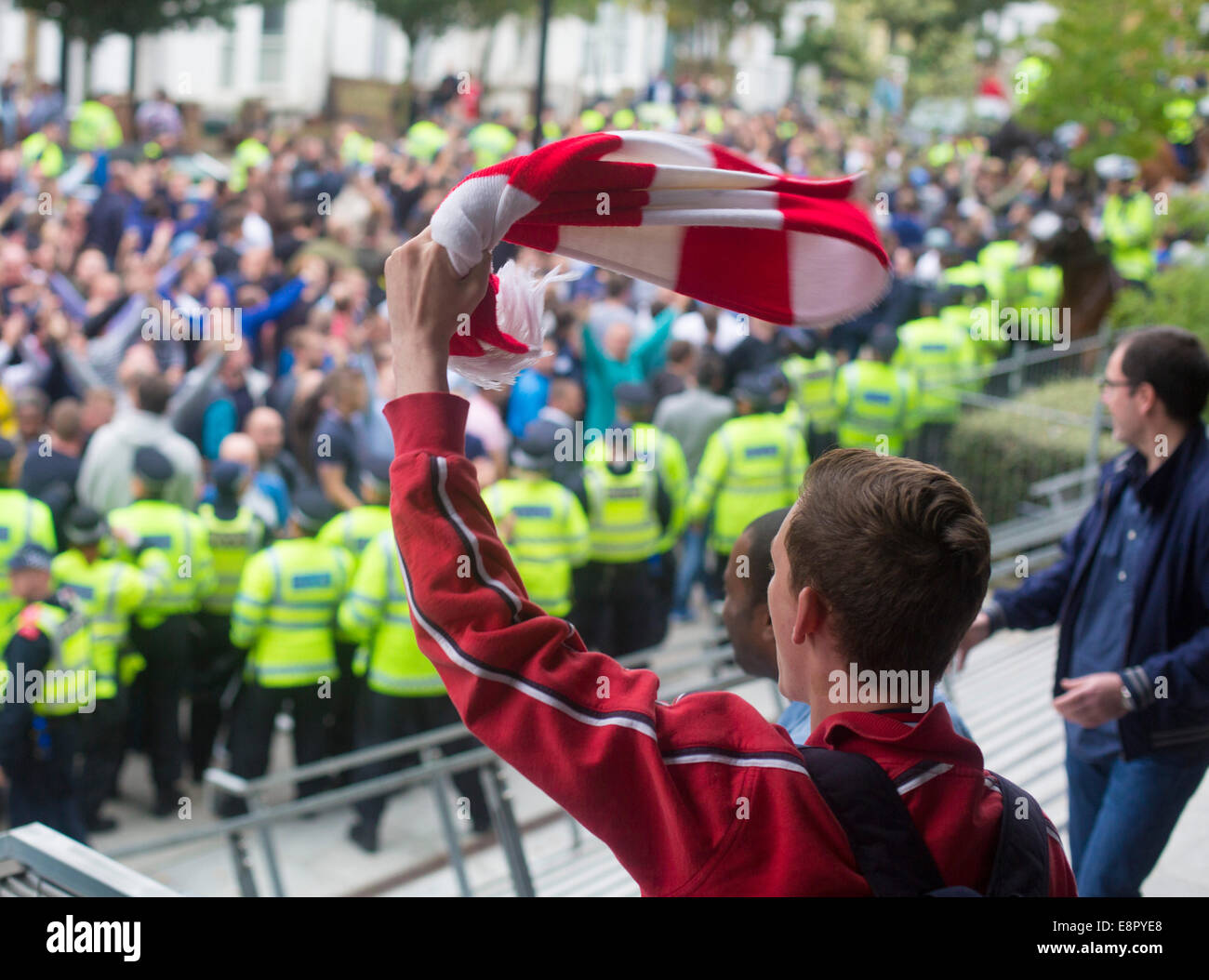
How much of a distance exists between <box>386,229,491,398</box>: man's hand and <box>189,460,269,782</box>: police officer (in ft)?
16.5

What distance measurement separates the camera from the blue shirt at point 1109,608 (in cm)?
310

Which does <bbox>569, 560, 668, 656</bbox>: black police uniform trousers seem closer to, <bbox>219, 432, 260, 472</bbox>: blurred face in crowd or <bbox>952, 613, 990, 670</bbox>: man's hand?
<bbox>219, 432, 260, 472</bbox>: blurred face in crowd

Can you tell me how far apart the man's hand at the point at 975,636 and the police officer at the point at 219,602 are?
13.4 feet

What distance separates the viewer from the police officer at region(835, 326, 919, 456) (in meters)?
8.85

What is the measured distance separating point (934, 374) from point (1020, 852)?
8.69 metres

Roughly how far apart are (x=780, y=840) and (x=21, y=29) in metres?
26.4

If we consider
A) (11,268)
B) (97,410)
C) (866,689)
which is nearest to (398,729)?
(97,410)

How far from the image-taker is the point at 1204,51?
1235 centimetres

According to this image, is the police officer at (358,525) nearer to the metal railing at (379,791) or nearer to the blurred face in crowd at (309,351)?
the metal railing at (379,791)

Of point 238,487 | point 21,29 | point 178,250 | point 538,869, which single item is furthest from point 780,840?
point 21,29

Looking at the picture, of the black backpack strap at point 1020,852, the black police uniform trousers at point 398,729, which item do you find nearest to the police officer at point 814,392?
the black police uniform trousers at point 398,729

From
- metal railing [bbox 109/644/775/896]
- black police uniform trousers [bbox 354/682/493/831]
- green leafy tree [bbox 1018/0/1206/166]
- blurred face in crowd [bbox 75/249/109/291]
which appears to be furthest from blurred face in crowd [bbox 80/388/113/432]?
green leafy tree [bbox 1018/0/1206/166]

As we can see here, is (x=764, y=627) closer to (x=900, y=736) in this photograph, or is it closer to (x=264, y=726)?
(x=900, y=736)
